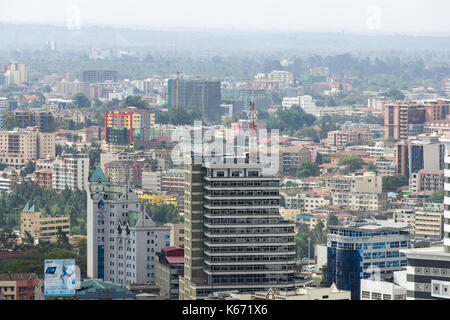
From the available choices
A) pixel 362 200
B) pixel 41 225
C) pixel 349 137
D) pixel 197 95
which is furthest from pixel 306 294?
pixel 197 95

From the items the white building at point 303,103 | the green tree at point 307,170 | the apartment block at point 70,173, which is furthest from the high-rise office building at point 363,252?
the white building at point 303,103

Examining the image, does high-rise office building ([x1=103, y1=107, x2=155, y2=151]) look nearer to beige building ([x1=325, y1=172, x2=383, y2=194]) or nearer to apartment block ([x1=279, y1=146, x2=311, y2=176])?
apartment block ([x1=279, y1=146, x2=311, y2=176])

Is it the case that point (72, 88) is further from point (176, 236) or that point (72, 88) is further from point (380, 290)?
point (380, 290)

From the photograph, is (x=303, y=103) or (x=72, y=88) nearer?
(x=303, y=103)

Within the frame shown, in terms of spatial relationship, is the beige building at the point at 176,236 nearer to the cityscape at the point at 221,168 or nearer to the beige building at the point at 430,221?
the cityscape at the point at 221,168

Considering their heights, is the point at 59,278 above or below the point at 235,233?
below
